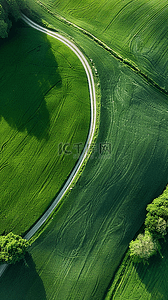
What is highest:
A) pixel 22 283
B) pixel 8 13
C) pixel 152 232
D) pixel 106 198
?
pixel 8 13

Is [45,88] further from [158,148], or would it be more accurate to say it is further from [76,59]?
[158,148]

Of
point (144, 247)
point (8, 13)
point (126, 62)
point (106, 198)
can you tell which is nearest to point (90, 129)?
point (106, 198)

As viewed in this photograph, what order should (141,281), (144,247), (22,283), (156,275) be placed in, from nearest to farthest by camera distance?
(144,247) < (22,283) < (141,281) < (156,275)

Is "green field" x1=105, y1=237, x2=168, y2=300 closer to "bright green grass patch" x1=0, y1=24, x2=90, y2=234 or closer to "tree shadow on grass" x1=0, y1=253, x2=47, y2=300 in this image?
"tree shadow on grass" x1=0, y1=253, x2=47, y2=300

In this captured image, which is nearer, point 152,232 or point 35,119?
point 152,232

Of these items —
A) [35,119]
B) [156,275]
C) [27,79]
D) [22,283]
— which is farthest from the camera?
[27,79]

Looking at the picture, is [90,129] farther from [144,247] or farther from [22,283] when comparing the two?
[22,283]

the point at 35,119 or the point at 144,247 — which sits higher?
the point at 35,119
